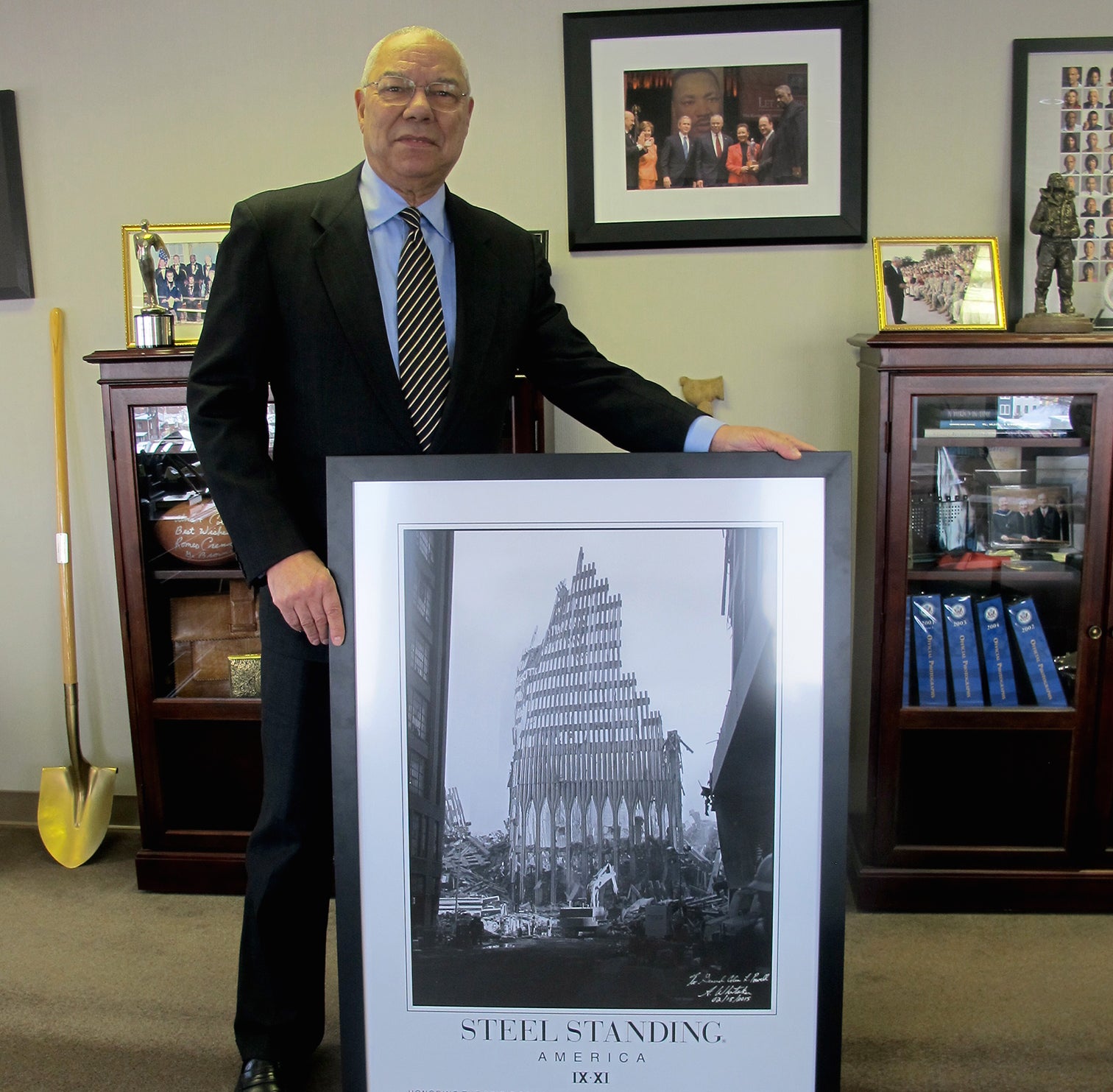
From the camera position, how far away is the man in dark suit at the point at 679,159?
106 inches

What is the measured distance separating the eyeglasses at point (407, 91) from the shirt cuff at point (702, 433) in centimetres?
61

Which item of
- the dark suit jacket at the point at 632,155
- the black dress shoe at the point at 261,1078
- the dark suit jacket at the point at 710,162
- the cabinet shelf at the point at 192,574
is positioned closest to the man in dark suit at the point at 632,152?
the dark suit jacket at the point at 632,155

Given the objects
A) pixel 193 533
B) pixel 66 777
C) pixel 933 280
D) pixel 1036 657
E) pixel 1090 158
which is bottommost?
pixel 66 777


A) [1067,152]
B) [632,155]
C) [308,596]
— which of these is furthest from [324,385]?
[1067,152]

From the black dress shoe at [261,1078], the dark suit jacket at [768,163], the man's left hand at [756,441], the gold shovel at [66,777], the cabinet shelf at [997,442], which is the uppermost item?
the dark suit jacket at [768,163]

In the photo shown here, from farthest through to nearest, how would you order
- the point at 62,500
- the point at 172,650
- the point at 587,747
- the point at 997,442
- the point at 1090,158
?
the point at 62,500 → the point at 172,650 → the point at 1090,158 → the point at 997,442 → the point at 587,747

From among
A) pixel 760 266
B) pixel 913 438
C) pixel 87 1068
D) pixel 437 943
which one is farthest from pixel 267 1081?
pixel 760 266

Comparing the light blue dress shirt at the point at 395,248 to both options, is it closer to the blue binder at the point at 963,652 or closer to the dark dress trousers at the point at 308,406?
the dark dress trousers at the point at 308,406

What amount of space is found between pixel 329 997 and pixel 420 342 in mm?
1474

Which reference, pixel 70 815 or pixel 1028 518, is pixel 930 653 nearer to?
pixel 1028 518

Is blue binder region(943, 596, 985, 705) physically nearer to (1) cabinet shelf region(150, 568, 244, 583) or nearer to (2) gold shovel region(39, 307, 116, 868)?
(1) cabinet shelf region(150, 568, 244, 583)

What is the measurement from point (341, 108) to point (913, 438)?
1.72 meters

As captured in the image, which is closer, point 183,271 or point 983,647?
point 983,647

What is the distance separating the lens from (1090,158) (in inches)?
103
